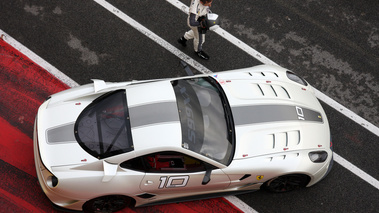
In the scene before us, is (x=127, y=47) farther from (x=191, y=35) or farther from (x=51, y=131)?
(x=51, y=131)

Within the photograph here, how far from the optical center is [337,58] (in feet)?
23.3

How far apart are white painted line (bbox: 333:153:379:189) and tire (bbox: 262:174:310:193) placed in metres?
1.04

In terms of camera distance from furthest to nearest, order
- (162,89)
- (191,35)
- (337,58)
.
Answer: (337,58)
(191,35)
(162,89)

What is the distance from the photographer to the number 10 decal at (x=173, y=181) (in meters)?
4.73

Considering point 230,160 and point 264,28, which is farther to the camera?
point 264,28

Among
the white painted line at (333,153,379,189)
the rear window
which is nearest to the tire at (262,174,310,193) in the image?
the white painted line at (333,153,379,189)

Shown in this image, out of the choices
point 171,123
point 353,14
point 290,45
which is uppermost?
point 353,14

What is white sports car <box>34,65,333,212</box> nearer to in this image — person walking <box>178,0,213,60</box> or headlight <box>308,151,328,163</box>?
headlight <box>308,151,328,163</box>

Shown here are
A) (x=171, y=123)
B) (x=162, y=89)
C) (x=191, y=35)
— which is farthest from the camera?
(x=191, y=35)

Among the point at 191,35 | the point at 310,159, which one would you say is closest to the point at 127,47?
the point at 191,35

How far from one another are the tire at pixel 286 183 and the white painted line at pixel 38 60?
3850 millimetres

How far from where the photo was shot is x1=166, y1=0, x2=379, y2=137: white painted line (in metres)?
6.51

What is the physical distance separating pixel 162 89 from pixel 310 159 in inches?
94.5

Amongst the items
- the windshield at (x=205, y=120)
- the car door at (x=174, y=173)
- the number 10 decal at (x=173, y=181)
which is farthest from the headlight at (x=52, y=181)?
the windshield at (x=205, y=120)
